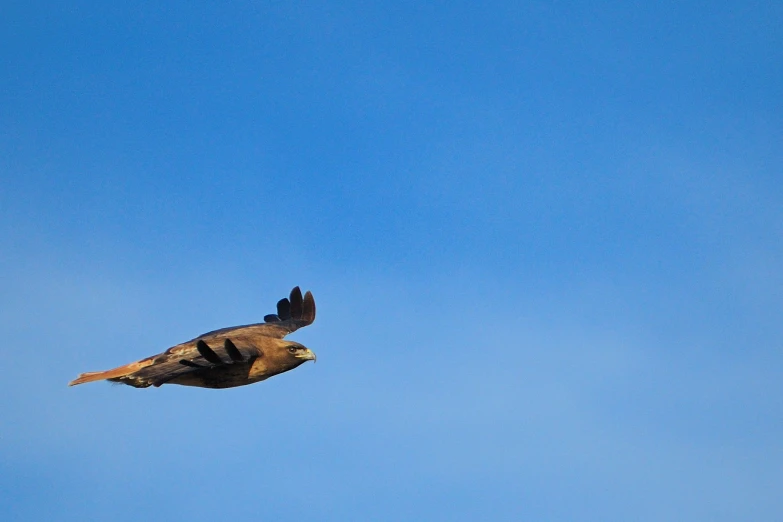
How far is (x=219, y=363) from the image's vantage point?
21031 millimetres

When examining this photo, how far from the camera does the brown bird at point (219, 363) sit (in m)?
20.9

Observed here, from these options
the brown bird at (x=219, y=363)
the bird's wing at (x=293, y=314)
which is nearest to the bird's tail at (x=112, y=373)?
the brown bird at (x=219, y=363)

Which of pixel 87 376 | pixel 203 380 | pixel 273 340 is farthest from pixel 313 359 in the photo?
pixel 87 376

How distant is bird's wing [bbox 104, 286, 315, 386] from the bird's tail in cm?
3

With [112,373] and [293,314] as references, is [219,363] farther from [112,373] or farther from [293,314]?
[293,314]

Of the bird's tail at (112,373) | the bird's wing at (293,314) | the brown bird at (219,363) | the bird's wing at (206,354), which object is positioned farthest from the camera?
the bird's wing at (293,314)

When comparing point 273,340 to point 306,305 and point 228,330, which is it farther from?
point 306,305

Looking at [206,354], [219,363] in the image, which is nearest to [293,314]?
[219,363]

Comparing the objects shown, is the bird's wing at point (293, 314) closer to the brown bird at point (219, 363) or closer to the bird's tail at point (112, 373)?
the brown bird at point (219, 363)

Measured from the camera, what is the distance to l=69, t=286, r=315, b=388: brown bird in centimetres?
2088

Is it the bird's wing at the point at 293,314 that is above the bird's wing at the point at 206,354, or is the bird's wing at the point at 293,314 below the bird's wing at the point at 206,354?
above

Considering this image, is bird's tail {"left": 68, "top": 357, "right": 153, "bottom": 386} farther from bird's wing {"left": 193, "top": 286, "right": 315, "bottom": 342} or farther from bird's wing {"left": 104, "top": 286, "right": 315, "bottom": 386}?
bird's wing {"left": 193, "top": 286, "right": 315, "bottom": 342}

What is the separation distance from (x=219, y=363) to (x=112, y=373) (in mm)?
2739

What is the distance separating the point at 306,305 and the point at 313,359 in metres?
4.06
